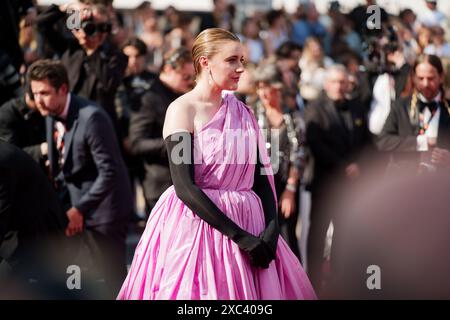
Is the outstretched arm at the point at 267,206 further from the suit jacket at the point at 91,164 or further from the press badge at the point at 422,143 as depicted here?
the press badge at the point at 422,143

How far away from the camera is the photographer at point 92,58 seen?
315 inches

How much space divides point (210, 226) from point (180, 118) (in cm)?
54

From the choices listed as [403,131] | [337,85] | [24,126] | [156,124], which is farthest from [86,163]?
[337,85]

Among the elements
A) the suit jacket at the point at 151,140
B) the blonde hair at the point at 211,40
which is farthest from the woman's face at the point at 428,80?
the blonde hair at the point at 211,40

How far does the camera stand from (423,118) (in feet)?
25.1

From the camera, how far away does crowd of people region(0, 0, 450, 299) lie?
4949mm

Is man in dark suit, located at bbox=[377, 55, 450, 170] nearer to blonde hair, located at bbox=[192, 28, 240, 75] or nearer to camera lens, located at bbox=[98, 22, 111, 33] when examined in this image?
camera lens, located at bbox=[98, 22, 111, 33]

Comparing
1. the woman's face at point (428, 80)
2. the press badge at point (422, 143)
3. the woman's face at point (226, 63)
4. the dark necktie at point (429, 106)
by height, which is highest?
the woman's face at point (226, 63)

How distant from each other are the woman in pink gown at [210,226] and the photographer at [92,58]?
308 centimetres

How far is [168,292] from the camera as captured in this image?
192 inches

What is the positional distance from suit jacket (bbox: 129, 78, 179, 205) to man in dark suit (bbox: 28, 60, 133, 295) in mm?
748

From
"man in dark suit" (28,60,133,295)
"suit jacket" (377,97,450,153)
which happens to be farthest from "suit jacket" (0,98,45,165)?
"suit jacket" (377,97,450,153)

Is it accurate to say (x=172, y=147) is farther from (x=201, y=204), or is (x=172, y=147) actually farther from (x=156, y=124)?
(x=156, y=124)
